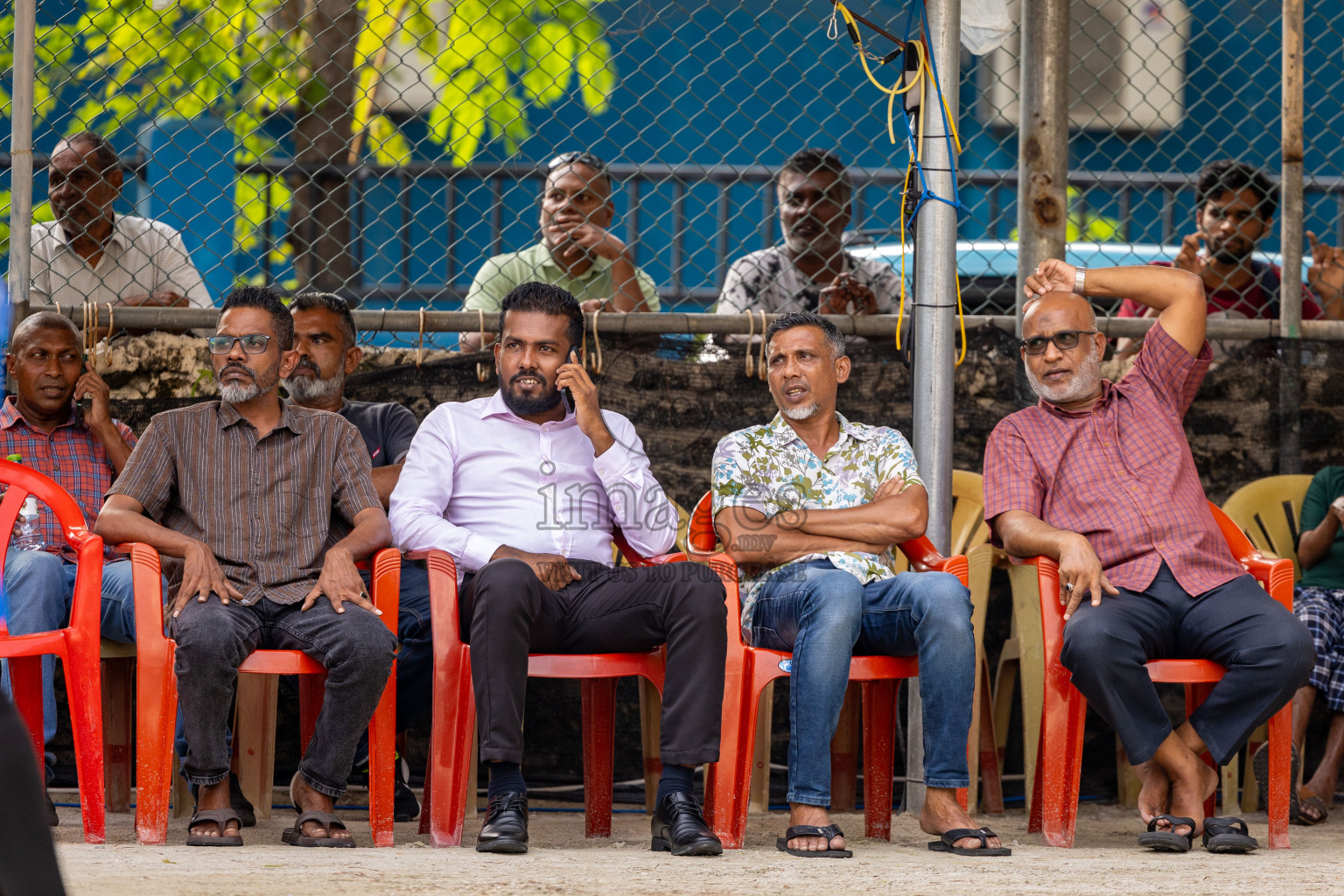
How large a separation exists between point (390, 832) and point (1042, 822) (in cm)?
174

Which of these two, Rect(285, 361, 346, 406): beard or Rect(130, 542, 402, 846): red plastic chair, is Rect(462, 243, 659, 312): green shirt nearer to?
Rect(285, 361, 346, 406): beard

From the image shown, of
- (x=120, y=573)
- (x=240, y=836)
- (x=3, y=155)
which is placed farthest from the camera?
(x=3, y=155)

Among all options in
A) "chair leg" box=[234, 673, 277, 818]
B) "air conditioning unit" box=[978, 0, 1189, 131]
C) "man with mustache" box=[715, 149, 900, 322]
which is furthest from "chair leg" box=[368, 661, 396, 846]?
"air conditioning unit" box=[978, 0, 1189, 131]

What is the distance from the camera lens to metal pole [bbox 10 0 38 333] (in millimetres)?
4340


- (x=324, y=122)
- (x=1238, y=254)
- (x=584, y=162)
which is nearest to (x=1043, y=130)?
(x=1238, y=254)

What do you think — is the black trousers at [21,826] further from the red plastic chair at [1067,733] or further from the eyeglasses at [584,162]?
the eyeglasses at [584,162]

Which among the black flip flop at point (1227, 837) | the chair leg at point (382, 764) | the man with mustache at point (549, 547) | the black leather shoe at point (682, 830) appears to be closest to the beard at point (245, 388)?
the man with mustache at point (549, 547)

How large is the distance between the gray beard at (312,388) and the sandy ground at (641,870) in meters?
1.38

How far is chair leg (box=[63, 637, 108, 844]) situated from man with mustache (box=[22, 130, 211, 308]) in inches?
69.3

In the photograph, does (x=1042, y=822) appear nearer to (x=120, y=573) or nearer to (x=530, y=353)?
(x=530, y=353)

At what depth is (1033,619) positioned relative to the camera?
424cm

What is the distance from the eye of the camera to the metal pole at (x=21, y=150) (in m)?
4.34

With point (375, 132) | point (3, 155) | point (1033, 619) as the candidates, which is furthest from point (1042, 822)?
point (375, 132)

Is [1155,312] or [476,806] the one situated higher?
[1155,312]
